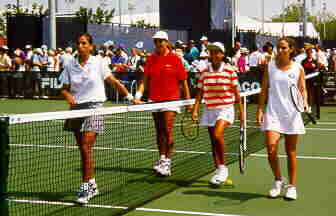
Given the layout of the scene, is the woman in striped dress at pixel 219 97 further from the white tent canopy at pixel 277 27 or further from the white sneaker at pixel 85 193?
the white tent canopy at pixel 277 27

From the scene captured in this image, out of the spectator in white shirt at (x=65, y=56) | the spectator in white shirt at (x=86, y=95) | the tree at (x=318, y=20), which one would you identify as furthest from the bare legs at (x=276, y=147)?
the tree at (x=318, y=20)

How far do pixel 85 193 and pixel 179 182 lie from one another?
1863 millimetres

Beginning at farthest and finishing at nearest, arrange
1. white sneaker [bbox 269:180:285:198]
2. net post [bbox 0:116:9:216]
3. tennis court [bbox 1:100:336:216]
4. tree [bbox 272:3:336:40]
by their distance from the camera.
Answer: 1. tree [bbox 272:3:336:40]
2. white sneaker [bbox 269:180:285:198]
3. tennis court [bbox 1:100:336:216]
4. net post [bbox 0:116:9:216]

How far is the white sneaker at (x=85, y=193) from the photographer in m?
7.79

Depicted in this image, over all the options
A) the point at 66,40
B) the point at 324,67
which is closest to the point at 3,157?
the point at 324,67

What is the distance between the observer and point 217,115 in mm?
9016

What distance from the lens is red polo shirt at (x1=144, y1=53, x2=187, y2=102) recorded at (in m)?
9.76

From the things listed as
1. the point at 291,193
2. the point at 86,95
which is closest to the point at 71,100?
the point at 86,95

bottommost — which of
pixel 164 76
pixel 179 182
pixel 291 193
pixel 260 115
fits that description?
pixel 179 182

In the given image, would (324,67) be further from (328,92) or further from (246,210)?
(246,210)

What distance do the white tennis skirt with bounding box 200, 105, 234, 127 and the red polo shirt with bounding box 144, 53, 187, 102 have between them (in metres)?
0.91

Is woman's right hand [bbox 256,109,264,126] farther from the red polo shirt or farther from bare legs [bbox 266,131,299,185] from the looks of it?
the red polo shirt

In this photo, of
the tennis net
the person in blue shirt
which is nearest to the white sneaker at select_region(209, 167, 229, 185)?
the tennis net

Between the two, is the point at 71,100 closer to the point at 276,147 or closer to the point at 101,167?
the point at 276,147
